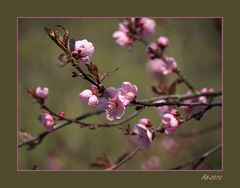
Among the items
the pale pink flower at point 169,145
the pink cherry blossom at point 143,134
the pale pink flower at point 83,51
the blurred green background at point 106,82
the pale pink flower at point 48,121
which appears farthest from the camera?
the blurred green background at point 106,82

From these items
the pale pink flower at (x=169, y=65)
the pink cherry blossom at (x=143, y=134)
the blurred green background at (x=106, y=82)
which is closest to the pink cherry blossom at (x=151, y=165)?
the blurred green background at (x=106, y=82)

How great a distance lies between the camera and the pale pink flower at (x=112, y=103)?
6.74 feet

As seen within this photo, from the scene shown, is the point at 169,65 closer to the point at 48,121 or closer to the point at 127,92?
the point at 48,121

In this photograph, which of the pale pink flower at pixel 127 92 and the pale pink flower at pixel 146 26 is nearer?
the pale pink flower at pixel 127 92

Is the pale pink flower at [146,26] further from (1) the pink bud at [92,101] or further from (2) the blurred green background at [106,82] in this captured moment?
(2) the blurred green background at [106,82]

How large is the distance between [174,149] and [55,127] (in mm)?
2578

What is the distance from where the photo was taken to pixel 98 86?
202cm

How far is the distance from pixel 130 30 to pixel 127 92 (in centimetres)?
103

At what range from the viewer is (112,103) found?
2.10 meters

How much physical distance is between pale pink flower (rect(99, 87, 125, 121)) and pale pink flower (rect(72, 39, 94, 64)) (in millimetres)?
143

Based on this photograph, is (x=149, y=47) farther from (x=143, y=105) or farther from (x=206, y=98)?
(x=143, y=105)

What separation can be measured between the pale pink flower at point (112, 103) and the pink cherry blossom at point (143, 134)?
0.40 ft

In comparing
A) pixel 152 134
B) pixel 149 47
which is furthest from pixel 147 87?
pixel 152 134

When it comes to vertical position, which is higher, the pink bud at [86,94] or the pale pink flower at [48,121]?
the pink bud at [86,94]
